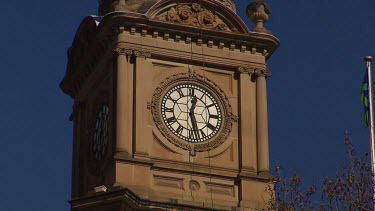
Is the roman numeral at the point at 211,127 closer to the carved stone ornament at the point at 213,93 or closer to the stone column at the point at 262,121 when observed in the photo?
the carved stone ornament at the point at 213,93

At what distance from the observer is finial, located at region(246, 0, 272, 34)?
59.7m

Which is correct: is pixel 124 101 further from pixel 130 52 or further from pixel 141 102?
pixel 130 52

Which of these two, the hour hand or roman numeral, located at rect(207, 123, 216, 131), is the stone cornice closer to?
the hour hand

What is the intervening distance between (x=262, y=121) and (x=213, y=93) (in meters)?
1.86

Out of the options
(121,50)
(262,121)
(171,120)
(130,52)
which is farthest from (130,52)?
(262,121)

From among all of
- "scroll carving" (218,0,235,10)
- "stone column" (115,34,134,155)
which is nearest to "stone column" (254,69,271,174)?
"scroll carving" (218,0,235,10)

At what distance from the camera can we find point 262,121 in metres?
58.3

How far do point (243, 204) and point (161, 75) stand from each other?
5.05 meters

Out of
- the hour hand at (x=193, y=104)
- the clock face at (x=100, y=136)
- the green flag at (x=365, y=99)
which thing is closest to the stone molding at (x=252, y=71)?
the hour hand at (x=193, y=104)

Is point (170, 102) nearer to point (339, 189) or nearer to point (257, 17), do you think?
point (257, 17)

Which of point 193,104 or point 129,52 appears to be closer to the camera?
point 129,52

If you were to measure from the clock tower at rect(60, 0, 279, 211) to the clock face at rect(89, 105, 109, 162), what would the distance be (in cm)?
3

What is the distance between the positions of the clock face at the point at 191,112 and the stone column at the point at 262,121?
135cm

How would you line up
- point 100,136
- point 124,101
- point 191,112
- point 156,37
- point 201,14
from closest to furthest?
point 124,101, point 191,112, point 156,37, point 201,14, point 100,136
